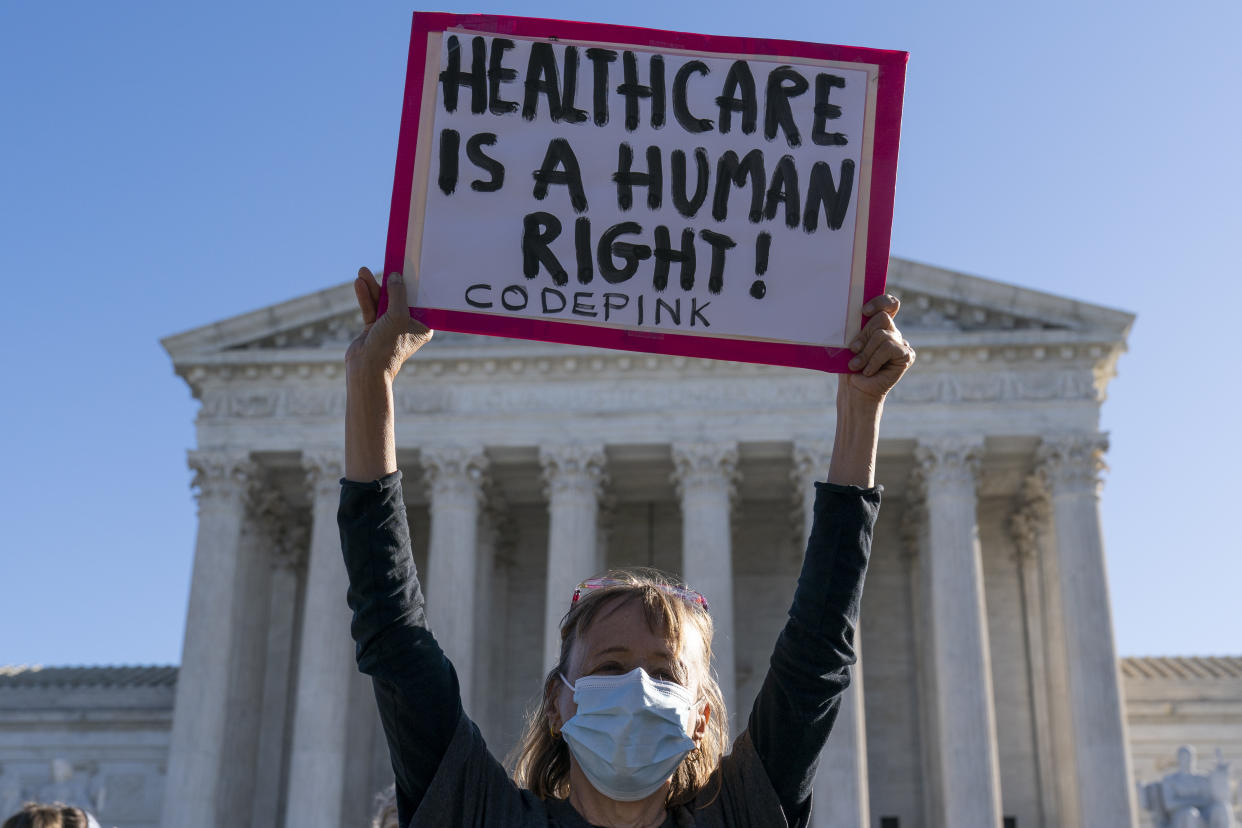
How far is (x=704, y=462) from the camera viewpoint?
38750 mm

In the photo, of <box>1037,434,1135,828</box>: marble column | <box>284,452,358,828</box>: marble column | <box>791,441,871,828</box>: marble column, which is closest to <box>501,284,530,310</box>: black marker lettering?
<box>791,441,871,828</box>: marble column

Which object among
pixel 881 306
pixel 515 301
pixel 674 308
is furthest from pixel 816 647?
pixel 515 301

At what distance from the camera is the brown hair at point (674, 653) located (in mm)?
4691

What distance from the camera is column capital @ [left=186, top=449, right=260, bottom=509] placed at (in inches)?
1569

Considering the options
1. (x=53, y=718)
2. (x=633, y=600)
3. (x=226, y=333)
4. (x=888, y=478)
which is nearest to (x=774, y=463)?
(x=888, y=478)

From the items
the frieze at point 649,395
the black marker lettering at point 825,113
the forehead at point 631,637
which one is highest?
the frieze at point 649,395

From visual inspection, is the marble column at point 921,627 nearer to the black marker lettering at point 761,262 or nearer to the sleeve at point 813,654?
the black marker lettering at point 761,262

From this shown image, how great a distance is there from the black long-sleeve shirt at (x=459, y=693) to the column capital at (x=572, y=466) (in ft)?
112

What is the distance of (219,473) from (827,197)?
119ft

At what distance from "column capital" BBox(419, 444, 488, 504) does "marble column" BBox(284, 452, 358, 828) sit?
2493 millimetres

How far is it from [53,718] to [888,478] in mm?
25278

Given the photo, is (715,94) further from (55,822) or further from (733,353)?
(55,822)

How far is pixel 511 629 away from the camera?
4488 cm

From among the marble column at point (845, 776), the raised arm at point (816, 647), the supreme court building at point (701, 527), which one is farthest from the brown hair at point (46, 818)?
the supreme court building at point (701, 527)
